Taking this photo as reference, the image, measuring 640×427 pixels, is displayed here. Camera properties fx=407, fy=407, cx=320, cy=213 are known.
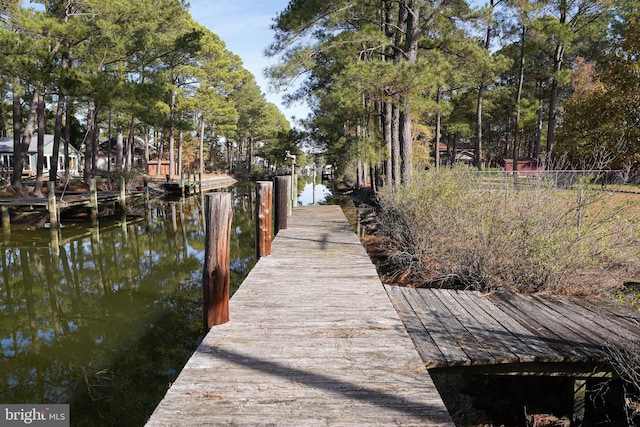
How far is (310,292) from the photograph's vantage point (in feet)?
16.9

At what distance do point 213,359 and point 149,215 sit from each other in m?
18.5

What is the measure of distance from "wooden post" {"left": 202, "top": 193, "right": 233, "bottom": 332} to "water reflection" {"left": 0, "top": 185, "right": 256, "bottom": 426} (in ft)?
5.30

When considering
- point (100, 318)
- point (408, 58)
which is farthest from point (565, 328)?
point (408, 58)

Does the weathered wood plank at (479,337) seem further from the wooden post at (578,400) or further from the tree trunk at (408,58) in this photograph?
the tree trunk at (408,58)

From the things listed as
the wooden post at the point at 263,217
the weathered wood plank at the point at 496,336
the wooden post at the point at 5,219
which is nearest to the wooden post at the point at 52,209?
the wooden post at the point at 5,219

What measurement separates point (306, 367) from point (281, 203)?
6.68 metres

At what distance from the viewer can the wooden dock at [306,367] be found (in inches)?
102

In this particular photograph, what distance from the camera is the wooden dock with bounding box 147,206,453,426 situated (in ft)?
8.50

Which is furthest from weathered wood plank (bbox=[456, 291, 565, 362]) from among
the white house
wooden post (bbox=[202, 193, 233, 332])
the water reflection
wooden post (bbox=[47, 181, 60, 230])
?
the white house

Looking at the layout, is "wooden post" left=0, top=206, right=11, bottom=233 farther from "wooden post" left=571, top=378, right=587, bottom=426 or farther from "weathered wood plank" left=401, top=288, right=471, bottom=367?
"wooden post" left=571, top=378, right=587, bottom=426

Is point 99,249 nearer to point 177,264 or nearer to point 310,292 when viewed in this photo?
point 177,264

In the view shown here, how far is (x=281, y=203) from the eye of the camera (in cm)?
965

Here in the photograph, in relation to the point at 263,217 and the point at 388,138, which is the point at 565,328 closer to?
the point at 263,217

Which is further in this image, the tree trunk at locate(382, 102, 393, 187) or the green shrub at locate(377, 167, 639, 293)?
the tree trunk at locate(382, 102, 393, 187)
